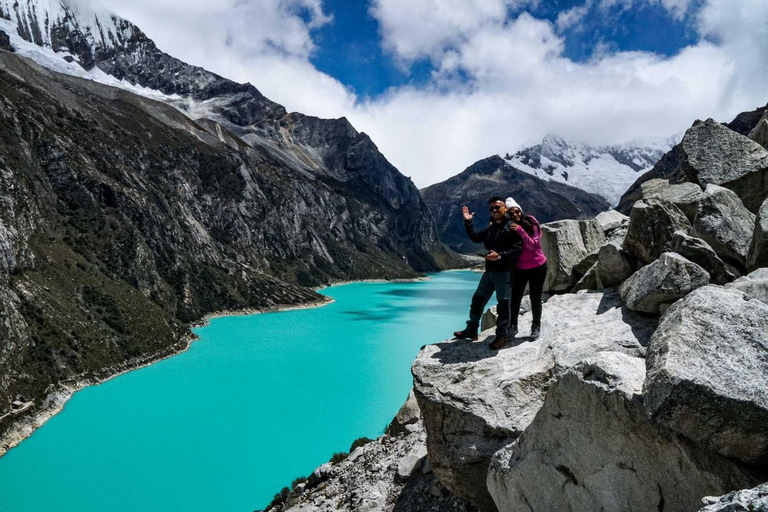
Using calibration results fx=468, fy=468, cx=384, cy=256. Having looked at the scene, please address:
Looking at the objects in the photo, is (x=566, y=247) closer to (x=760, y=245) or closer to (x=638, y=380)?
(x=760, y=245)

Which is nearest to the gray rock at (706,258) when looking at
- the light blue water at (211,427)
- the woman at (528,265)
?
the woman at (528,265)

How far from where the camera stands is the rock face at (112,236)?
64.0 metres

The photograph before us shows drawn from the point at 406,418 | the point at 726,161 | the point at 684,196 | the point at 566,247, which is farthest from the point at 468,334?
the point at 726,161

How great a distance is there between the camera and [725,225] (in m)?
10.7

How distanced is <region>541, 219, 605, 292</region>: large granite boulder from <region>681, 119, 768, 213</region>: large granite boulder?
11.5 feet

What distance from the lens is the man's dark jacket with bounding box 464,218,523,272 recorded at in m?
9.92

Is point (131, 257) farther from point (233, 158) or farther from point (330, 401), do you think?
point (233, 158)

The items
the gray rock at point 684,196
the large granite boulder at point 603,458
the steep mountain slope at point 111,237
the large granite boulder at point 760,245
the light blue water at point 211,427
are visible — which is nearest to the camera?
the large granite boulder at point 603,458

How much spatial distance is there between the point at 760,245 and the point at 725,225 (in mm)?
1423

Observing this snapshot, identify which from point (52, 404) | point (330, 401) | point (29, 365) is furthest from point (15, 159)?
point (330, 401)

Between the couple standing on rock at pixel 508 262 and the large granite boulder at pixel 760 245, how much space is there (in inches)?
160

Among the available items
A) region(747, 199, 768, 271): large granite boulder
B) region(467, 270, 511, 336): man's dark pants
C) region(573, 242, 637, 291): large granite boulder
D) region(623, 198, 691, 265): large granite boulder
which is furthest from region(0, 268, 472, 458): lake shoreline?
→ region(747, 199, 768, 271): large granite boulder

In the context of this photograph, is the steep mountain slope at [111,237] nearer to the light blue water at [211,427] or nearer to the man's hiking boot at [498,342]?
the light blue water at [211,427]

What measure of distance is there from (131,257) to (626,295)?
4378 inches
